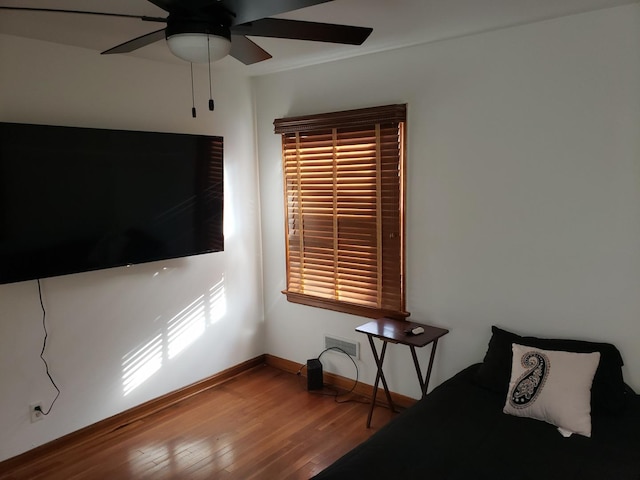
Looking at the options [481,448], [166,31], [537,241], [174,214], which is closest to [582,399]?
[481,448]

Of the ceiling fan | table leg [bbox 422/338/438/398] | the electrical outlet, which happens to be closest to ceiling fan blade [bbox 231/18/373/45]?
the ceiling fan

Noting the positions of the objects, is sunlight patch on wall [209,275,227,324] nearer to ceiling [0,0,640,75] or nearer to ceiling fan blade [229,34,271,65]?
ceiling [0,0,640,75]

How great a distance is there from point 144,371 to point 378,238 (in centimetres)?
190

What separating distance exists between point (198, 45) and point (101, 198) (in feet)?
5.18

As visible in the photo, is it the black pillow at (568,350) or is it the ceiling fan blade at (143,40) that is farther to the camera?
the black pillow at (568,350)

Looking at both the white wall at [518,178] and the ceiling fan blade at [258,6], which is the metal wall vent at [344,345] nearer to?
the white wall at [518,178]

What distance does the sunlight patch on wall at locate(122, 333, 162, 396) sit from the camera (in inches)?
137

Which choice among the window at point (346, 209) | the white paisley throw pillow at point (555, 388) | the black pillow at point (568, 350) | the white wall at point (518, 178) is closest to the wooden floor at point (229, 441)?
the white wall at point (518, 178)

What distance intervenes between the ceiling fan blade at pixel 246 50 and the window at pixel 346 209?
3.95ft

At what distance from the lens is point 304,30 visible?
1.96 m

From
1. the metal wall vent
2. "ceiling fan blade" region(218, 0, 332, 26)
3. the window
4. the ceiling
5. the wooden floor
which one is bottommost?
the wooden floor

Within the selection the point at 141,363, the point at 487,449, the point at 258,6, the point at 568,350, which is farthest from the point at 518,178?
the point at 141,363

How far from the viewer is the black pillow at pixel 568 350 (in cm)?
247

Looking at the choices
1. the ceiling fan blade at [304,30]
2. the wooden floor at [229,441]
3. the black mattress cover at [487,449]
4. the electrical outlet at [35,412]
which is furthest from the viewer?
the electrical outlet at [35,412]
